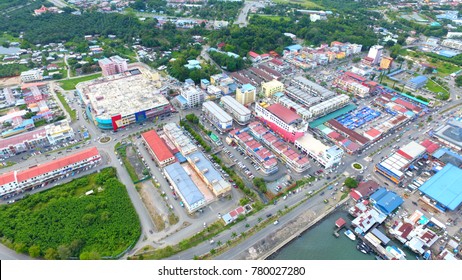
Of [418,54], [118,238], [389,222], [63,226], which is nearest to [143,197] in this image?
[118,238]

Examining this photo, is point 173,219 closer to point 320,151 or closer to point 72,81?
point 320,151

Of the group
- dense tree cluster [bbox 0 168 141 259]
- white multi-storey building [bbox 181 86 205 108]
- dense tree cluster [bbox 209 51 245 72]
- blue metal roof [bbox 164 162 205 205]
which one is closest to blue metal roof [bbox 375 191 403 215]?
blue metal roof [bbox 164 162 205 205]

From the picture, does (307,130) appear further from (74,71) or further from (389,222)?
(74,71)

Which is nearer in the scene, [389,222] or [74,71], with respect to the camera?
[389,222]

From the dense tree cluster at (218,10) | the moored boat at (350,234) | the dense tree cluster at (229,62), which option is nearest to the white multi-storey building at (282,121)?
the moored boat at (350,234)

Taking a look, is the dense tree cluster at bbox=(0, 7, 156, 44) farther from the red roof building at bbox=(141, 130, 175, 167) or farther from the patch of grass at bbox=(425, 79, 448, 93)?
the patch of grass at bbox=(425, 79, 448, 93)
